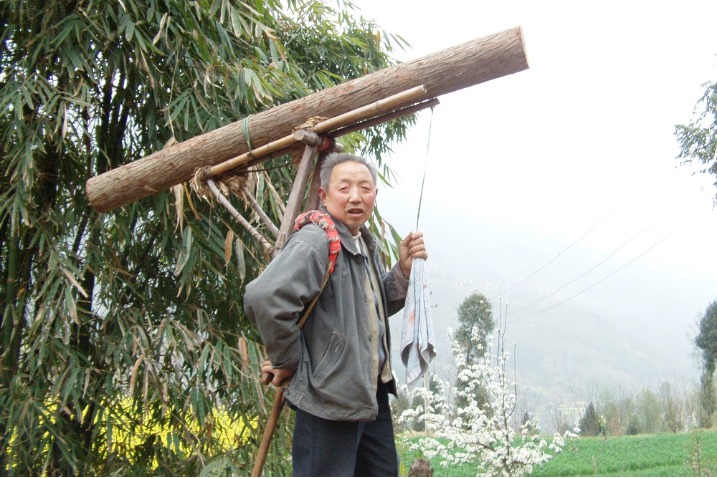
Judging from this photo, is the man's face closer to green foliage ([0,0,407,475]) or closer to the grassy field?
green foliage ([0,0,407,475])

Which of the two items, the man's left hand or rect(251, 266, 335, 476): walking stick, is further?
the man's left hand

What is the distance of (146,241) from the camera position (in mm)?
3795

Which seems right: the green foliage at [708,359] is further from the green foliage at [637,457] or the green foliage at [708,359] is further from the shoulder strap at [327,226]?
the shoulder strap at [327,226]

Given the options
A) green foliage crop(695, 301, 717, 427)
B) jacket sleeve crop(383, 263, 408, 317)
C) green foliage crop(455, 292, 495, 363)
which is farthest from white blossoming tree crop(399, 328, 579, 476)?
jacket sleeve crop(383, 263, 408, 317)

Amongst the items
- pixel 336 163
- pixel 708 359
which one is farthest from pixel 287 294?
pixel 708 359

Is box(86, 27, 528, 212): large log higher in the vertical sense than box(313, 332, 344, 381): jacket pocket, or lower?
higher

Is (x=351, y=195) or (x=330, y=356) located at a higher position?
(x=351, y=195)

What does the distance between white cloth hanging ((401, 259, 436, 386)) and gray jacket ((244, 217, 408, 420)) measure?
13 centimetres

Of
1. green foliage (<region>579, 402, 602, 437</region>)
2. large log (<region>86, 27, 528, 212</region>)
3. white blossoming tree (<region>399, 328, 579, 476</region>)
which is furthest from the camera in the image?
green foliage (<region>579, 402, 602, 437</region>)

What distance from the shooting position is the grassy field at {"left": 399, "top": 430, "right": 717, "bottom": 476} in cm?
533

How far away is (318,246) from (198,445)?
6.08 ft

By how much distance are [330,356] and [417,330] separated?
29 centimetres

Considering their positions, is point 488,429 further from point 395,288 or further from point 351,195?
point 351,195

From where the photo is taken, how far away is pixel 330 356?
77.5 inches
